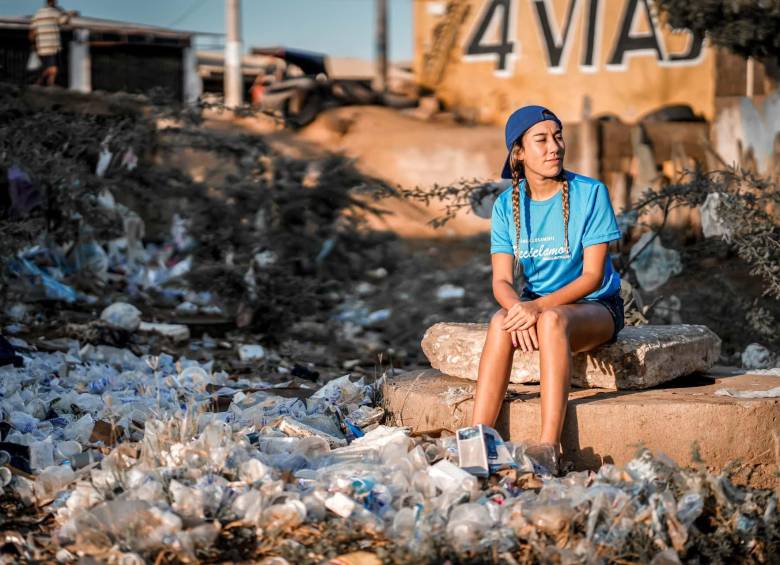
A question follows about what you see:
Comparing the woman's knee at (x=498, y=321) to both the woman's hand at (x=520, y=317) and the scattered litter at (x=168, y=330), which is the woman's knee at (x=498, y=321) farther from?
the scattered litter at (x=168, y=330)

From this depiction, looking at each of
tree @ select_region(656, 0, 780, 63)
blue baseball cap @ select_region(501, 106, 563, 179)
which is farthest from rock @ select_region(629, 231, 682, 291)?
blue baseball cap @ select_region(501, 106, 563, 179)

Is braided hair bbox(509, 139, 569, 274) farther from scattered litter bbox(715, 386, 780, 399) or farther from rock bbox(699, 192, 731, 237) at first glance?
rock bbox(699, 192, 731, 237)

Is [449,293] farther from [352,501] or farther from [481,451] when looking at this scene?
[352,501]

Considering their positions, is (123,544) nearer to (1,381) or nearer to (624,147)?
(1,381)

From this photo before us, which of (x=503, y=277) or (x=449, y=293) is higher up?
(x=503, y=277)

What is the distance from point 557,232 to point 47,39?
14565mm

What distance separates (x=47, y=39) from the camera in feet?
54.9

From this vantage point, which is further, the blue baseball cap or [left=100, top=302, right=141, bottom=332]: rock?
[left=100, top=302, right=141, bottom=332]: rock

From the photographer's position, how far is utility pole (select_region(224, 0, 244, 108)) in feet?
55.3

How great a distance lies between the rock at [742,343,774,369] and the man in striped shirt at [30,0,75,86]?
1327 cm

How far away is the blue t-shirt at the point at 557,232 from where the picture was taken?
392 cm

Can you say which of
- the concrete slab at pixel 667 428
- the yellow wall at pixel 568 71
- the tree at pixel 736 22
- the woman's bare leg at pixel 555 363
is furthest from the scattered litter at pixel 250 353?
the yellow wall at pixel 568 71

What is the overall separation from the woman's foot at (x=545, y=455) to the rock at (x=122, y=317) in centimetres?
442

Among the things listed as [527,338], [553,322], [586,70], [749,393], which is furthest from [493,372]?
[586,70]
